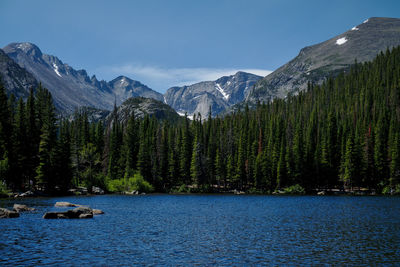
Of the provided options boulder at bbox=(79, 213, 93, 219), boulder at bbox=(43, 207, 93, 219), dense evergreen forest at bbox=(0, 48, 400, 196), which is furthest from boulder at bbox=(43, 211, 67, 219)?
dense evergreen forest at bbox=(0, 48, 400, 196)

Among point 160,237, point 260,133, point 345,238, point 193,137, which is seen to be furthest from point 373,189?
point 160,237

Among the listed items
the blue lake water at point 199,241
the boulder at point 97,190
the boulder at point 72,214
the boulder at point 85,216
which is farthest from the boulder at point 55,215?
the boulder at point 97,190

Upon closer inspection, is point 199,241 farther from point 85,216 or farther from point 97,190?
point 97,190

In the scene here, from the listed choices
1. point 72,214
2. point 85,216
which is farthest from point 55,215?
point 85,216

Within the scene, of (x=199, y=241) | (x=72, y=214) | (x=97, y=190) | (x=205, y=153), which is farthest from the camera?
(x=205, y=153)

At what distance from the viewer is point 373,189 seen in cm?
11056

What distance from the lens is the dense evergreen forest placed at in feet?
282

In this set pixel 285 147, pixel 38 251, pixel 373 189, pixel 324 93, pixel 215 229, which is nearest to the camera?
pixel 38 251

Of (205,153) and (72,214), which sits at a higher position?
(205,153)

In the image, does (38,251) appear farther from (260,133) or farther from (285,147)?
(260,133)

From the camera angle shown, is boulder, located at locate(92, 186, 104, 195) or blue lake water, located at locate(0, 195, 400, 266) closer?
blue lake water, located at locate(0, 195, 400, 266)

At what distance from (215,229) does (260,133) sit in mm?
103446

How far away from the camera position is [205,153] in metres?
136

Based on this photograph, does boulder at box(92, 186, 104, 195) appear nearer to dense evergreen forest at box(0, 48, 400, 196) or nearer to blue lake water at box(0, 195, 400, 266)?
dense evergreen forest at box(0, 48, 400, 196)
